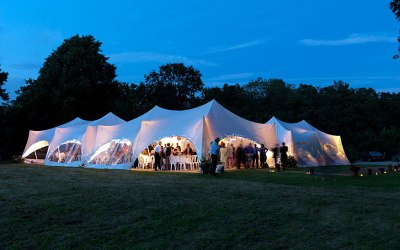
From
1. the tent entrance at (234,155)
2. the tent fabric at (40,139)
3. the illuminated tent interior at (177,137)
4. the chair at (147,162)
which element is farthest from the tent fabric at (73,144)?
the tent entrance at (234,155)

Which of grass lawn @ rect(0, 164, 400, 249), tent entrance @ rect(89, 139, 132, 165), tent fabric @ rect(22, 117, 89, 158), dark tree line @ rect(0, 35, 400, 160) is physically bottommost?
grass lawn @ rect(0, 164, 400, 249)

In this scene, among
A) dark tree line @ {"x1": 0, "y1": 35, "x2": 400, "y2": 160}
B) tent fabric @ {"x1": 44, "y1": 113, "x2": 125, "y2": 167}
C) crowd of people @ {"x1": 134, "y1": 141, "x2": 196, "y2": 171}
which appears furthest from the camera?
dark tree line @ {"x1": 0, "y1": 35, "x2": 400, "y2": 160}

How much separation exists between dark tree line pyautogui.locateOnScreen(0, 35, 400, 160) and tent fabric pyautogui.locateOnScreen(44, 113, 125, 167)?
26.7ft

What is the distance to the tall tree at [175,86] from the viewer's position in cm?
5159

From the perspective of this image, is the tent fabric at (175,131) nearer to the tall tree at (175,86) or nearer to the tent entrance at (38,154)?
the tent entrance at (38,154)

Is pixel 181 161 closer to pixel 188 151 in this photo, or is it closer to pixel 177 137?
pixel 188 151

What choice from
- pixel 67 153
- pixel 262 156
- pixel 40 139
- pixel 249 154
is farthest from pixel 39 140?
pixel 262 156

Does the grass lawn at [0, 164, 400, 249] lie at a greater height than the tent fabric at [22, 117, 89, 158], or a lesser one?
lesser

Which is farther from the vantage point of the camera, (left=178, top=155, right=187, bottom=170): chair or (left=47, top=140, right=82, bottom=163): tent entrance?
(left=47, top=140, right=82, bottom=163): tent entrance

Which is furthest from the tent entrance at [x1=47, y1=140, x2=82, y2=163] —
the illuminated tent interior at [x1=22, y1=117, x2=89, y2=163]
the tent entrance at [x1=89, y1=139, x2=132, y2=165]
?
the illuminated tent interior at [x1=22, y1=117, x2=89, y2=163]

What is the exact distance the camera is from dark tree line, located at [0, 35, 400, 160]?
37.8 metres

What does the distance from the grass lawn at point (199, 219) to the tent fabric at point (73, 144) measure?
1432 centimetres

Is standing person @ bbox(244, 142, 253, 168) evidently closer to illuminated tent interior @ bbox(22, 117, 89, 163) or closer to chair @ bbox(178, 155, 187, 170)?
chair @ bbox(178, 155, 187, 170)

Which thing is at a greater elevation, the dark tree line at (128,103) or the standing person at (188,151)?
the dark tree line at (128,103)
